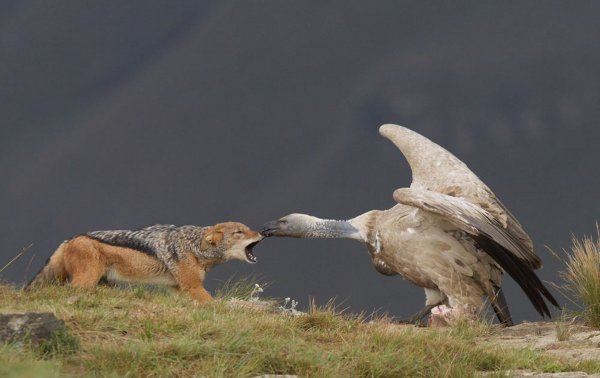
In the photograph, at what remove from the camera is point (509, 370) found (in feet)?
26.2

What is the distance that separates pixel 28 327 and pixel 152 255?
455 centimetres

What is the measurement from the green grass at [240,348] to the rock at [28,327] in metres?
0.15

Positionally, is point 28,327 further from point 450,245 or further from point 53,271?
point 450,245

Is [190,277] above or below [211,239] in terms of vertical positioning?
below

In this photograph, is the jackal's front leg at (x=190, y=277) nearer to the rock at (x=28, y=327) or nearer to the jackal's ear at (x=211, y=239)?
the jackal's ear at (x=211, y=239)

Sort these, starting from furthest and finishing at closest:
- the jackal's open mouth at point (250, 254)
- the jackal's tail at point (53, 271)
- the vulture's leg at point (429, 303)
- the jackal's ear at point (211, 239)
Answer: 1. the vulture's leg at point (429, 303)
2. the jackal's open mouth at point (250, 254)
3. the jackal's ear at point (211, 239)
4. the jackal's tail at point (53, 271)

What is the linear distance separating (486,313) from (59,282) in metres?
5.00

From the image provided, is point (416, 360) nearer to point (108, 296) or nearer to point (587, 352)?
point (587, 352)

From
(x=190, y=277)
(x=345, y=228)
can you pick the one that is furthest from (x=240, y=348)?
(x=345, y=228)

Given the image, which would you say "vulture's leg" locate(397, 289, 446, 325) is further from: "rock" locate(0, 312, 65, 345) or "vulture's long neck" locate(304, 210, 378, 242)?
"rock" locate(0, 312, 65, 345)

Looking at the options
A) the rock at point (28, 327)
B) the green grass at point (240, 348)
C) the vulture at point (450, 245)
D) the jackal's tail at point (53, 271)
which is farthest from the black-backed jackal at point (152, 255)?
the rock at point (28, 327)

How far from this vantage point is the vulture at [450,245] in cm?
1188

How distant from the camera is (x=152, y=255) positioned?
11.5 m

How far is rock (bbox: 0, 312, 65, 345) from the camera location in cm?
690
